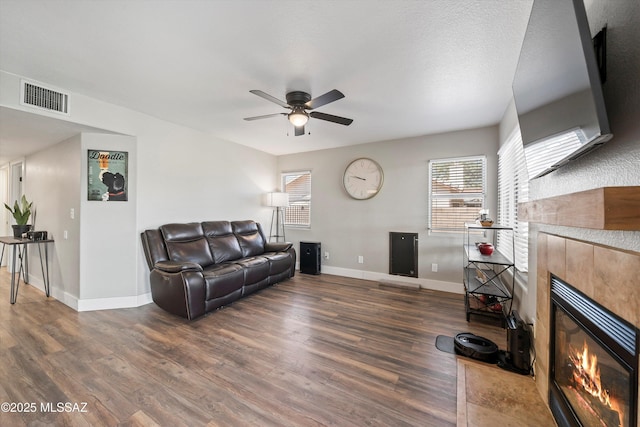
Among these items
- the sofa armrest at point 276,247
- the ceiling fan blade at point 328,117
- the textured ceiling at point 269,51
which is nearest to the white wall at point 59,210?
the textured ceiling at point 269,51

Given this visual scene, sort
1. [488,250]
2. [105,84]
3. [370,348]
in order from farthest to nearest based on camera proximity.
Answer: [488,250] < [105,84] < [370,348]

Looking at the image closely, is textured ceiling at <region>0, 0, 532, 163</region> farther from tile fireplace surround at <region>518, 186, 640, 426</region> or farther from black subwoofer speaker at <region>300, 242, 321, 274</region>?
black subwoofer speaker at <region>300, 242, 321, 274</region>

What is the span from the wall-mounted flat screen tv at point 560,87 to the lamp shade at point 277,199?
4034 mm

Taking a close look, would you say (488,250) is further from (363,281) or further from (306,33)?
(306,33)

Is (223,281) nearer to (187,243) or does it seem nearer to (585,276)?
(187,243)

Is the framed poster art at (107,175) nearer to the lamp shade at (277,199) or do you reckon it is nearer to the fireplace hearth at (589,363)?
the lamp shade at (277,199)

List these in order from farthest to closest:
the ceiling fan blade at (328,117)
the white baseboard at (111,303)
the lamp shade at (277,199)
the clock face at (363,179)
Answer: the lamp shade at (277,199) → the clock face at (363,179) → the white baseboard at (111,303) → the ceiling fan blade at (328,117)

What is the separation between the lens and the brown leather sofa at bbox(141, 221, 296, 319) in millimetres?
2807

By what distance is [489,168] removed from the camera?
3.64 m

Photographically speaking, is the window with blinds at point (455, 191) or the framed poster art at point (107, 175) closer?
the framed poster art at point (107, 175)

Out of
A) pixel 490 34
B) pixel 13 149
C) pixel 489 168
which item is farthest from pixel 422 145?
pixel 13 149

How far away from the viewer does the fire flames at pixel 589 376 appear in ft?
3.30

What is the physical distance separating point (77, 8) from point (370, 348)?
130 inches

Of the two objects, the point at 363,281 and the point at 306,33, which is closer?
the point at 306,33
